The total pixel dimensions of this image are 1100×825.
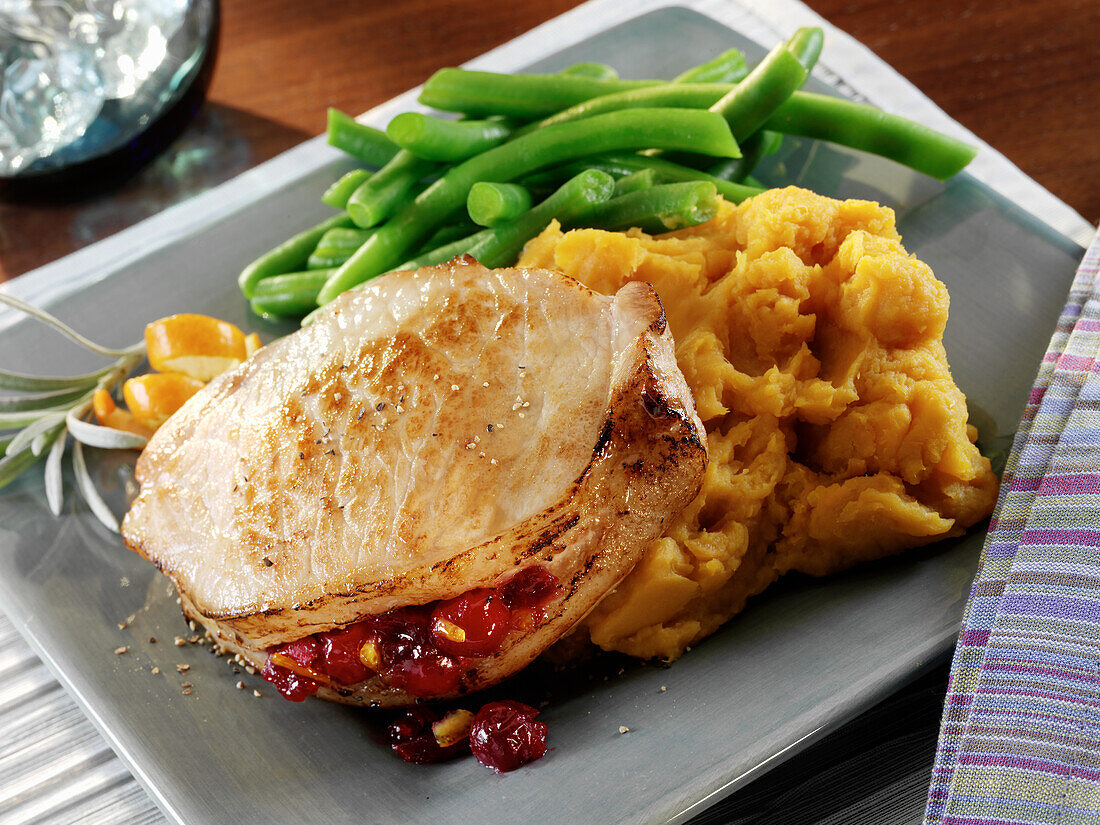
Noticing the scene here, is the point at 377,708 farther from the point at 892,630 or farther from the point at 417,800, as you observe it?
the point at 892,630

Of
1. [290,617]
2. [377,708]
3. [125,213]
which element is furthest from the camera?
[125,213]

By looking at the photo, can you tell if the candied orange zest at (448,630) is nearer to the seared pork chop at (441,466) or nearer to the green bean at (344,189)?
the seared pork chop at (441,466)

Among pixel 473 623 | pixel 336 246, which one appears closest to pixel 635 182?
pixel 336 246

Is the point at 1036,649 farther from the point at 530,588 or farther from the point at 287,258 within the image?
the point at 287,258

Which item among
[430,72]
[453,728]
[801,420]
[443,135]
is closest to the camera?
[453,728]

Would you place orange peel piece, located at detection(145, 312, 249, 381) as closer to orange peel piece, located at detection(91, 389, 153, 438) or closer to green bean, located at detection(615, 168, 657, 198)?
orange peel piece, located at detection(91, 389, 153, 438)

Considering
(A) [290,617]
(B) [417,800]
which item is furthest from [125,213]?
(B) [417,800]
